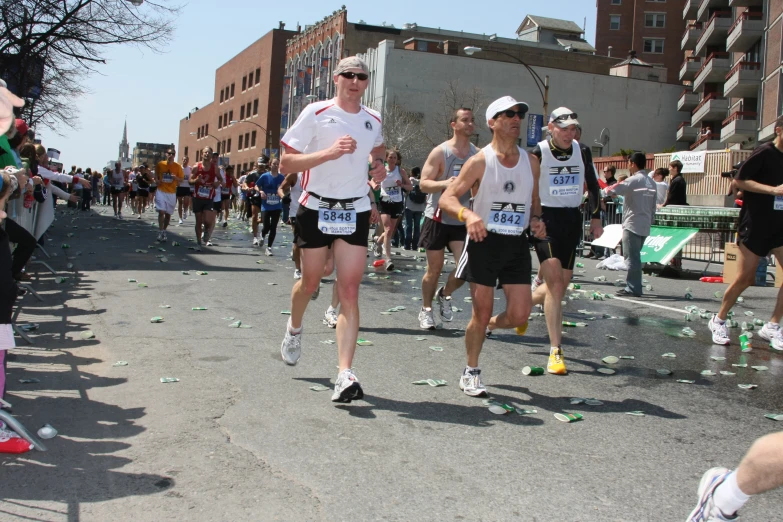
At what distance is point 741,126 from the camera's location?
162ft

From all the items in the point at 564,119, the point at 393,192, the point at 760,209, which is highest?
the point at 564,119

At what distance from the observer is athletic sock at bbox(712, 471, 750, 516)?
3.08m

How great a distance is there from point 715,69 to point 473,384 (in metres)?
57.8

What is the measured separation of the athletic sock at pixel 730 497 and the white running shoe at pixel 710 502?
25 mm

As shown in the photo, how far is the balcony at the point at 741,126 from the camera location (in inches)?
1942

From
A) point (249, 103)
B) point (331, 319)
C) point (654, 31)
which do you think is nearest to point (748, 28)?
point (654, 31)

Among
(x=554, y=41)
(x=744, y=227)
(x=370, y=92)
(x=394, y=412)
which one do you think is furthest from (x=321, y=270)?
(x=554, y=41)

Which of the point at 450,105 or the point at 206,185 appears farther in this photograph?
the point at 450,105

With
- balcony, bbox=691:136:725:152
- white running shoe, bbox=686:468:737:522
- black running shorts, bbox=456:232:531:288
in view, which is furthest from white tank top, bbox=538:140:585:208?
balcony, bbox=691:136:725:152

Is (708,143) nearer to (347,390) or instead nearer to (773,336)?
(773,336)

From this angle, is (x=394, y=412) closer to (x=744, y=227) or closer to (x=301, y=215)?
(x=301, y=215)

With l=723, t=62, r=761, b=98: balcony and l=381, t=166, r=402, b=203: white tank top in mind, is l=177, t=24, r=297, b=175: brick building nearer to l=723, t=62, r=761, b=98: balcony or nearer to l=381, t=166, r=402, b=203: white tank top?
l=723, t=62, r=761, b=98: balcony

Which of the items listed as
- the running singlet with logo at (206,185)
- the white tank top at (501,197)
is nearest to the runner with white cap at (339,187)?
the white tank top at (501,197)

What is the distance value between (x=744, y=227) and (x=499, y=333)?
2430mm
